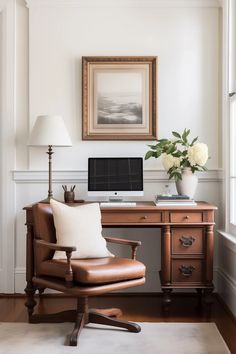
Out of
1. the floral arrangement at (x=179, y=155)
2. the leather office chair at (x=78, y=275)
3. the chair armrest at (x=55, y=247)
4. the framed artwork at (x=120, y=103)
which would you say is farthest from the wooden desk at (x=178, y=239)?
the framed artwork at (x=120, y=103)

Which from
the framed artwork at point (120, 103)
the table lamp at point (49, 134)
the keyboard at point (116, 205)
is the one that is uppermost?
the framed artwork at point (120, 103)

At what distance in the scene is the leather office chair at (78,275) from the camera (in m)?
2.89

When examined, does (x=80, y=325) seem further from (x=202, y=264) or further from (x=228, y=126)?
(x=228, y=126)

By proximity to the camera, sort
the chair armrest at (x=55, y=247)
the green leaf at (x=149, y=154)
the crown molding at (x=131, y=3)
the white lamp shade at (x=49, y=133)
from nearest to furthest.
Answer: the chair armrest at (x=55, y=247) → the white lamp shade at (x=49, y=133) → the green leaf at (x=149, y=154) → the crown molding at (x=131, y=3)

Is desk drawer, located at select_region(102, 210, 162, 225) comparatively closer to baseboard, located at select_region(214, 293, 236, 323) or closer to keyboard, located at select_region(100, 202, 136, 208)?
keyboard, located at select_region(100, 202, 136, 208)

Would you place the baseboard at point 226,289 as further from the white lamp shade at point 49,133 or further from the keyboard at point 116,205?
the white lamp shade at point 49,133

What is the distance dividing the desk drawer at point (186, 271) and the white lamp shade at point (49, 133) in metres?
1.28

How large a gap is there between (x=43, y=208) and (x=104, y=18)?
181cm

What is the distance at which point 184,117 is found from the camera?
4.11 meters

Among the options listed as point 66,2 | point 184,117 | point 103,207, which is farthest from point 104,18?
point 103,207

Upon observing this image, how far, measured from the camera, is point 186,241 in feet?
11.8

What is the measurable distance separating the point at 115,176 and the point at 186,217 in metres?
0.69

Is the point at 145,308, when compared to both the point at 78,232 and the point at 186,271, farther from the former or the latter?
the point at 78,232

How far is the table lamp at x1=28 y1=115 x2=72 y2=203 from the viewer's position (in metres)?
3.76
